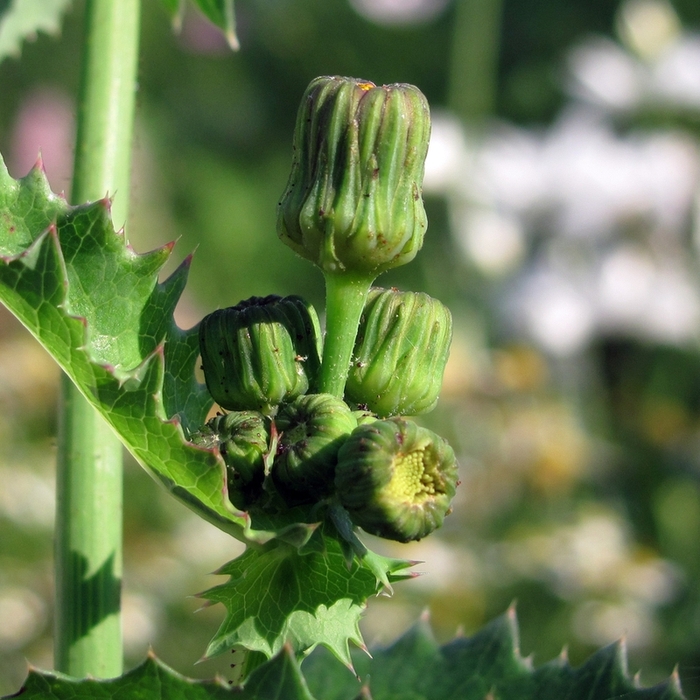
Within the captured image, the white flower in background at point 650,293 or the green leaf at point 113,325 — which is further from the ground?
the green leaf at point 113,325

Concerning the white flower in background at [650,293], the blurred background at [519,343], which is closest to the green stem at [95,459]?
the blurred background at [519,343]

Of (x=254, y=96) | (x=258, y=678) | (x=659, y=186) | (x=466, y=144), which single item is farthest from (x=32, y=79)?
(x=258, y=678)

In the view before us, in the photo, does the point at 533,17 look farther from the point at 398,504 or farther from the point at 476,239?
the point at 398,504

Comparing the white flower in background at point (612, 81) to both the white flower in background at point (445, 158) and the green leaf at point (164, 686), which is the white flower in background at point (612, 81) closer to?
the white flower in background at point (445, 158)

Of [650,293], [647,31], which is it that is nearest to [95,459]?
[650,293]

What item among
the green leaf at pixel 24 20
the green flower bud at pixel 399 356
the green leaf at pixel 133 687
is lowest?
the green leaf at pixel 133 687

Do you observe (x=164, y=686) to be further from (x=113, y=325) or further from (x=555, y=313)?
(x=555, y=313)

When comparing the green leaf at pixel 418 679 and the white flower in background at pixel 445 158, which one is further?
the white flower in background at pixel 445 158
